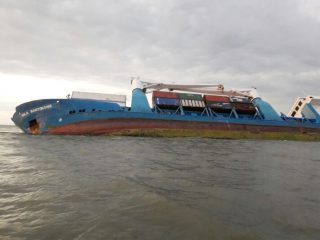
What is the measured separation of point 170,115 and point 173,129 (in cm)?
178

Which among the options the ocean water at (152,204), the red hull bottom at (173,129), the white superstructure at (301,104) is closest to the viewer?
the ocean water at (152,204)

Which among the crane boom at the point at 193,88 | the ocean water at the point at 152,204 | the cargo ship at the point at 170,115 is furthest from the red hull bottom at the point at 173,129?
the ocean water at the point at 152,204

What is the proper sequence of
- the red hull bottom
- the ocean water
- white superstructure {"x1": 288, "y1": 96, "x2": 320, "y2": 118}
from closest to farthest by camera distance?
the ocean water
the red hull bottom
white superstructure {"x1": 288, "y1": 96, "x2": 320, "y2": 118}

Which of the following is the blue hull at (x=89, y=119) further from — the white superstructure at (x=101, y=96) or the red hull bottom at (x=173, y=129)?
the white superstructure at (x=101, y=96)

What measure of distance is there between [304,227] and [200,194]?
2.28 m

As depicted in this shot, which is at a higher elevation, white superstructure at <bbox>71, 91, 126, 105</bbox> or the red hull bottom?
white superstructure at <bbox>71, 91, 126, 105</bbox>

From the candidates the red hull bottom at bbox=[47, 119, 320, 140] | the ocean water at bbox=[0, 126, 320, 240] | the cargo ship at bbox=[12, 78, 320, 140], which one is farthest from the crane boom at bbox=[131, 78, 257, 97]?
the ocean water at bbox=[0, 126, 320, 240]

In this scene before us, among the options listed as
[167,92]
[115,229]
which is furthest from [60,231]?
[167,92]

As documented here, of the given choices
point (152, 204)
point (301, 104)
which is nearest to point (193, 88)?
point (301, 104)

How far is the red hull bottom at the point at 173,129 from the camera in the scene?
32375mm

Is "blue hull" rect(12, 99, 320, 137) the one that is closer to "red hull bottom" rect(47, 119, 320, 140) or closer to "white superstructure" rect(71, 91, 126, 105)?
"red hull bottom" rect(47, 119, 320, 140)

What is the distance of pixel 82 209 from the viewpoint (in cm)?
515

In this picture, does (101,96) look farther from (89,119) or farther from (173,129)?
(173,129)

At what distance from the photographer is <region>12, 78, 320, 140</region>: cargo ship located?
3269 centimetres
